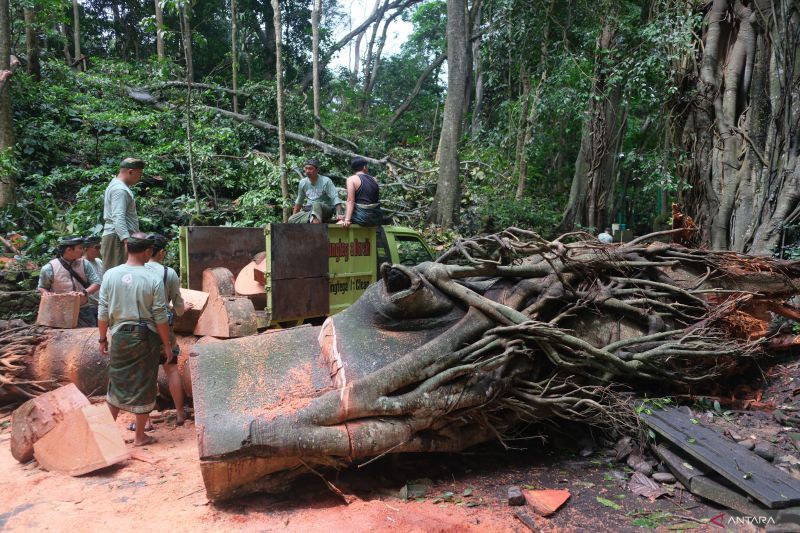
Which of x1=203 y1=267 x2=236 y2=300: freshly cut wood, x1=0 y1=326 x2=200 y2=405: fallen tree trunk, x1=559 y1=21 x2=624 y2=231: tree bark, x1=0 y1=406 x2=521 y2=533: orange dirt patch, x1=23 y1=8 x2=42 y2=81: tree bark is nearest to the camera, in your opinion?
x1=0 y1=406 x2=521 y2=533: orange dirt patch

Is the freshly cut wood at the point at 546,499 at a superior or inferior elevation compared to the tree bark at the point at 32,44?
inferior

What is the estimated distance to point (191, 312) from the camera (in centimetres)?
606

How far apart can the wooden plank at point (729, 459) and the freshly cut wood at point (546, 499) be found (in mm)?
1037

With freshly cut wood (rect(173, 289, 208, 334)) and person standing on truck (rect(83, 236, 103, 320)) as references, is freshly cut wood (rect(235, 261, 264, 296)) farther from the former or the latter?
person standing on truck (rect(83, 236, 103, 320))

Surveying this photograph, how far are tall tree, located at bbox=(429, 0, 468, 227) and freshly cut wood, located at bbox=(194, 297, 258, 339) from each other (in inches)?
302

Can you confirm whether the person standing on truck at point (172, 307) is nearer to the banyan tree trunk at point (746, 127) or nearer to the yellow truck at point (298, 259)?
the yellow truck at point (298, 259)

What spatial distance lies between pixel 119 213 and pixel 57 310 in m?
1.31

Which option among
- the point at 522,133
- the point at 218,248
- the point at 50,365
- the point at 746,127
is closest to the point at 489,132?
the point at 522,133

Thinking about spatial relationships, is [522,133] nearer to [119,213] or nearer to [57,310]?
[119,213]

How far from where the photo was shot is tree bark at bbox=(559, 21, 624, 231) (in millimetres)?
12359

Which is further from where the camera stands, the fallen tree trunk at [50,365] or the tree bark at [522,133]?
the tree bark at [522,133]

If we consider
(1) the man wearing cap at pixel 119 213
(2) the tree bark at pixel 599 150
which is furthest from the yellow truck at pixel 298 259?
(2) the tree bark at pixel 599 150

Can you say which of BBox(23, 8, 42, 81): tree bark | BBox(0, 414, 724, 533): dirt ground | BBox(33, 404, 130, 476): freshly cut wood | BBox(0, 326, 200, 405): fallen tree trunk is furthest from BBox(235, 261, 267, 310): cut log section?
BBox(23, 8, 42, 81): tree bark

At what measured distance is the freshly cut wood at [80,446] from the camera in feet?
13.8
